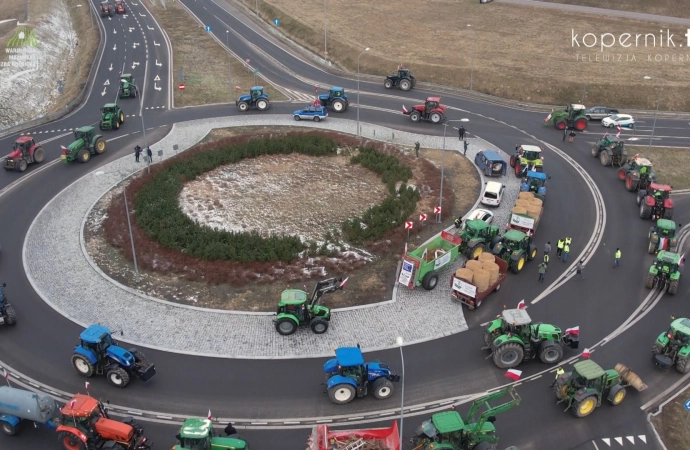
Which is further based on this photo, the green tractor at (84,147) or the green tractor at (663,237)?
the green tractor at (84,147)

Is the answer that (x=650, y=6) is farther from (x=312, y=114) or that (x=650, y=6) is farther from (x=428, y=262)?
(x=428, y=262)

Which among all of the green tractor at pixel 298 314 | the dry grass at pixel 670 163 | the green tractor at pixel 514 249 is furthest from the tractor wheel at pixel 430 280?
the dry grass at pixel 670 163

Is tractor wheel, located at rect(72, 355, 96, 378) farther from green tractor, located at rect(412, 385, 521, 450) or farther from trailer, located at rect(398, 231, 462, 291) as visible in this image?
trailer, located at rect(398, 231, 462, 291)

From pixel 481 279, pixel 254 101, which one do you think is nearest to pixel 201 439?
pixel 481 279

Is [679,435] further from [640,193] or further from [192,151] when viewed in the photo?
[192,151]

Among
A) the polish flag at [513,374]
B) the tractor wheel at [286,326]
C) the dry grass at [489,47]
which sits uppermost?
the dry grass at [489,47]

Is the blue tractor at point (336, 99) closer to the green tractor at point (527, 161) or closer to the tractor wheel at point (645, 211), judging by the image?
the green tractor at point (527, 161)
